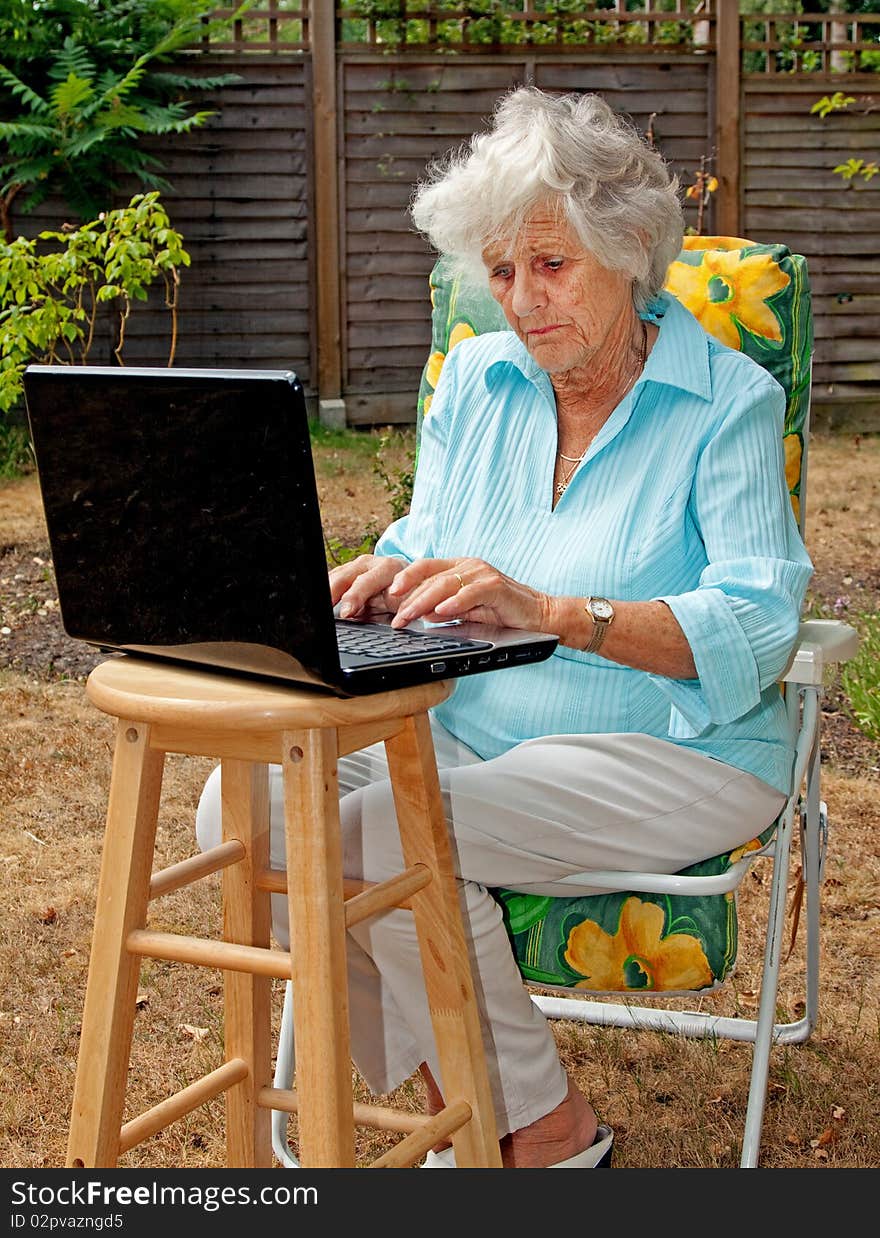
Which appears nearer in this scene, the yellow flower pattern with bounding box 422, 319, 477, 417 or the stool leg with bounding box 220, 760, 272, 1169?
the stool leg with bounding box 220, 760, 272, 1169

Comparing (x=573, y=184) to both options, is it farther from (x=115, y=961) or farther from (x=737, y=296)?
(x=115, y=961)

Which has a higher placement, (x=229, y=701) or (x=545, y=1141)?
(x=229, y=701)

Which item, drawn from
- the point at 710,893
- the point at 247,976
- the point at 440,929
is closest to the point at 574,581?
the point at 710,893

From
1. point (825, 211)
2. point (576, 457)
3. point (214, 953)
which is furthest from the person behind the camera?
point (825, 211)

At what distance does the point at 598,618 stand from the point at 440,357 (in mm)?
1007

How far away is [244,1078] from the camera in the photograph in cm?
182

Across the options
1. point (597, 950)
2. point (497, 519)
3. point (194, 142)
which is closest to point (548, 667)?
point (497, 519)

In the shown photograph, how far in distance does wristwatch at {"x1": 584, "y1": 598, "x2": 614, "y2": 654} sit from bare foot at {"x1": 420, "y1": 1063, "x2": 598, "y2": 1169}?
1.94 ft

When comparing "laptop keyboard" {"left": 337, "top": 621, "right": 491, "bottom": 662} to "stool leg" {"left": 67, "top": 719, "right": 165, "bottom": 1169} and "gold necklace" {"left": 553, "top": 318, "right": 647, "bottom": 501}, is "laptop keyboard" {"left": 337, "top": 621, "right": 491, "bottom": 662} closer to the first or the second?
"stool leg" {"left": 67, "top": 719, "right": 165, "bottom": 1169}

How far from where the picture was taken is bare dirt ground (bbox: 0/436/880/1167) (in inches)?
90.8

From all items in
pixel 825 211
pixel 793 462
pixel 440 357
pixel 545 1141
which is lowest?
pixel 545 1141

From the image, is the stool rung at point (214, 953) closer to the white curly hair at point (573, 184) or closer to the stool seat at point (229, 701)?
the stool seat at point (229, 701)

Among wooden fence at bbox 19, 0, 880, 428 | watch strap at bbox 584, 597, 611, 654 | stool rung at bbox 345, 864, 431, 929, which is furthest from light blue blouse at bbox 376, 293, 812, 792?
wooden fence at bbox 19, 0, 880, 428

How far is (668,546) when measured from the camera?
197 centimetres
